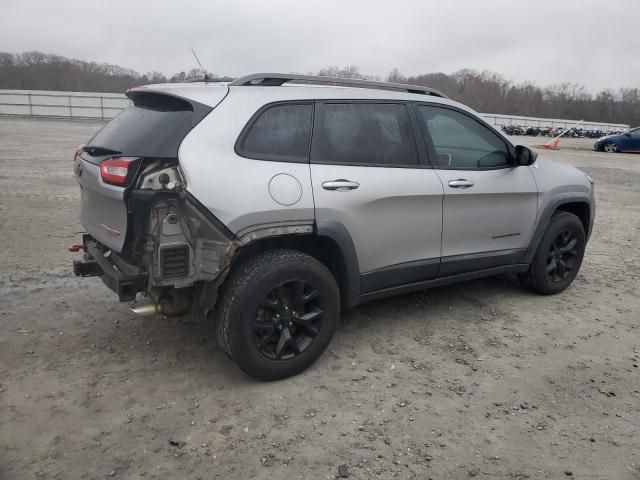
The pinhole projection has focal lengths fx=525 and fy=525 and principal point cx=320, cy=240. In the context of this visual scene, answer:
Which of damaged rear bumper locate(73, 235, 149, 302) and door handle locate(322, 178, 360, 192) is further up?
door handle locate(322, 178, 360, 192)

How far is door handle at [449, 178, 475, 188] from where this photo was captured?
13.1 ft

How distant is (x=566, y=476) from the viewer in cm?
257

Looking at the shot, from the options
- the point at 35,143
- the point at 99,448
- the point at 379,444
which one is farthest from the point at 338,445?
the point at 35,143

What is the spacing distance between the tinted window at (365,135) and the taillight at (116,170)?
1147 millimetres

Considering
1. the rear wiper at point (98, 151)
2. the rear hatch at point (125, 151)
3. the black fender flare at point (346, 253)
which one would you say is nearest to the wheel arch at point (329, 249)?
the black fender flare at point (346, 253)

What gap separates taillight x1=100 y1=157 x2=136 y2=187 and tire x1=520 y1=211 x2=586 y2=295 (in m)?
3.59

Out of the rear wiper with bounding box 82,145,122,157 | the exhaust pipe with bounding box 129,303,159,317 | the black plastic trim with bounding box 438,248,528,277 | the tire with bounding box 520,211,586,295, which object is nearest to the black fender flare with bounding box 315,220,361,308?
the black plastic trim with bounding box 438,248,528,277

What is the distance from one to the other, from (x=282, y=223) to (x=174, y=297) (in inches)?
31.3

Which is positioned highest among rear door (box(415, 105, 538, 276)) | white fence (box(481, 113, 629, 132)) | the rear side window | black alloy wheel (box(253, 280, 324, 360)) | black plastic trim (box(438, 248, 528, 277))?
white fence (box(481, 113, 629, 132))

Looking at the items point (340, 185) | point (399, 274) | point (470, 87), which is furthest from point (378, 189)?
point (470, 87)

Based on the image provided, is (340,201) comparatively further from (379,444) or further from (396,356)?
(379,444)

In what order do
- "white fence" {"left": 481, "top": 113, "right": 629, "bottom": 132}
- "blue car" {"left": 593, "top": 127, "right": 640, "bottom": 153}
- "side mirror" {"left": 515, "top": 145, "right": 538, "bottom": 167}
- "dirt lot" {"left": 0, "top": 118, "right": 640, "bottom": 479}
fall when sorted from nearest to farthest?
"dirt lot" {"left": 0, "top": 118, "right": 640, "bottom": 479} < "side mirror" {"left": 515, "top": 145, "right": 538, "bottom": 167} < "blue car" {"left": 593, "top": 127, "right": 640, "bottom": 153} < "white fence" {"left": 481, "top": 113, "right": 629, "bottom": 132}

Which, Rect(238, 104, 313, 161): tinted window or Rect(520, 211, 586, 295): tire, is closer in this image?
Rect(238, 104, 313, 161): tinted window

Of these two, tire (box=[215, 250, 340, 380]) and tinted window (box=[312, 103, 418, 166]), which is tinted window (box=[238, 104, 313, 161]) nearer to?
tinted window (box=[312, 103, 418, 166])
